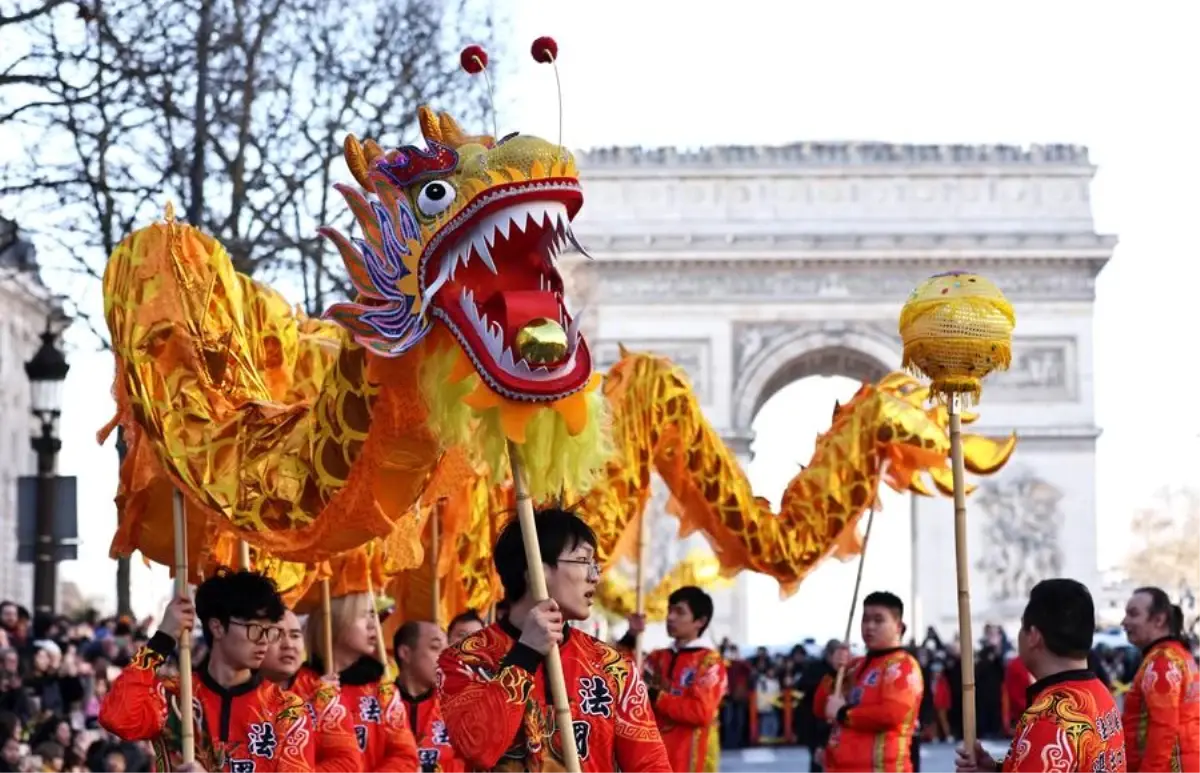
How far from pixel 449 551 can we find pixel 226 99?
27.1 feet

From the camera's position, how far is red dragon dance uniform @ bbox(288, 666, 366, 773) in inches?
243

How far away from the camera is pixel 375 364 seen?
5.72 meters

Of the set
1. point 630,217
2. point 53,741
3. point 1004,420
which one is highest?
point 630,217

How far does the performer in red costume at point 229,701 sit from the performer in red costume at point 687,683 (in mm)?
3989

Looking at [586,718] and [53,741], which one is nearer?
[586,718]

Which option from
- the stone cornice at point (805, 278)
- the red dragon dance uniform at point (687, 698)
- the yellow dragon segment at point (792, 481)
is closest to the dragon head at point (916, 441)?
the yellow dragon segment at point (792, 481)

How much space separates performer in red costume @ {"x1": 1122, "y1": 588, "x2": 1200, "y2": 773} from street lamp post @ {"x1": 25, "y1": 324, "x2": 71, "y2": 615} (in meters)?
7.04

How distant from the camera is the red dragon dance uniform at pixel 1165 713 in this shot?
316 inches

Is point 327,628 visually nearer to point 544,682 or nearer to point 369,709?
point 369,709

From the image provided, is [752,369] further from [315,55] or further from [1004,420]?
[315,55]

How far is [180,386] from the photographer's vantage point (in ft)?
21.6

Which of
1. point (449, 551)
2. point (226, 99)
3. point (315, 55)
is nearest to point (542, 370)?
point (449, 551)

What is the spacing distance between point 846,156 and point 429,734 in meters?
31.9

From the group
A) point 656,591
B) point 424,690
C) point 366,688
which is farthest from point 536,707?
point 656,591
